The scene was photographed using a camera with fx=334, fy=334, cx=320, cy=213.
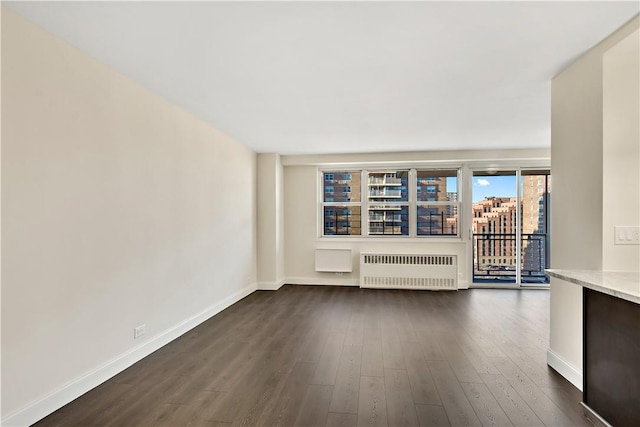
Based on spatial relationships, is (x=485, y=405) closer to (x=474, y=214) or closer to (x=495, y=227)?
(x=474, y=214)

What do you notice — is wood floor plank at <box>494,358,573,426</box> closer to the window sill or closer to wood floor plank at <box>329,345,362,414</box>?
wood floor plank at <box>329,345,362,414</box>

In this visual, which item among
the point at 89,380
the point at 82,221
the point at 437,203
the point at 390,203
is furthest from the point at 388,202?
the point at 89,380

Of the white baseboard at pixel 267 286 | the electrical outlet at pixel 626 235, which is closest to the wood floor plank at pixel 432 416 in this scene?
the electrical outlet at pixel 626 235

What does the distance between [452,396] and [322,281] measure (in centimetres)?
418

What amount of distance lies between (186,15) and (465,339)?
3.78m

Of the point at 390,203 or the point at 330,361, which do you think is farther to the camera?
the point at 390,203

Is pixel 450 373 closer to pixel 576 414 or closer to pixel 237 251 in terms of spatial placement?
pixel 576 414

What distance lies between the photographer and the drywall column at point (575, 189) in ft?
7.73

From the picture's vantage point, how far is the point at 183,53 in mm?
2406

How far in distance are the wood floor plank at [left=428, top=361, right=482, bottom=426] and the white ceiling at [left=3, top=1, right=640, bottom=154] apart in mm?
2461

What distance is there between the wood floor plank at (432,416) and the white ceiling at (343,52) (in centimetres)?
246

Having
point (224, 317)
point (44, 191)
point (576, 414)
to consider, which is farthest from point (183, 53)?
point (576, 414)

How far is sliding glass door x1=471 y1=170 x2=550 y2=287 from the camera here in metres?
6.20

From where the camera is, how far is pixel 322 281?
6.49 metres
